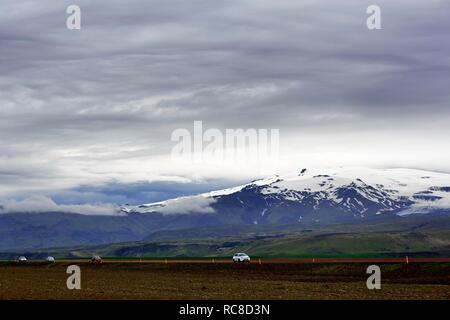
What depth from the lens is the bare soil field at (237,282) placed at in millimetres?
67750

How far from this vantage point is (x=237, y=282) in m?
Result: 96.0

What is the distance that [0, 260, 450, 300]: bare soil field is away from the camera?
67750 millimetres
